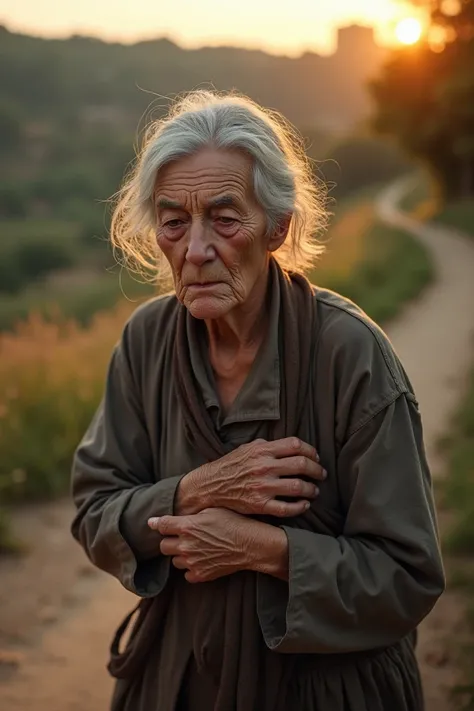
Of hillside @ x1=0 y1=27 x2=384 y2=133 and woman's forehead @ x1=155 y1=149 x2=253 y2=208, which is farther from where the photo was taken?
hillside @ x1=0 y1=27 x2=384 y2=133

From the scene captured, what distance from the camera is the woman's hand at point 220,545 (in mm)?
1885

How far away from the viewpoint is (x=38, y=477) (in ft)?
18.4

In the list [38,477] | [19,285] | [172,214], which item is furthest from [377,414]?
[19,285]

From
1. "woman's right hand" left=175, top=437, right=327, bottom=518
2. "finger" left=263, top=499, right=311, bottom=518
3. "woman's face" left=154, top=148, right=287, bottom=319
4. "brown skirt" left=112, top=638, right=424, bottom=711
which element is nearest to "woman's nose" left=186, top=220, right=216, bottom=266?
"woman's face" left=154, top=148, right=287, bottom=319

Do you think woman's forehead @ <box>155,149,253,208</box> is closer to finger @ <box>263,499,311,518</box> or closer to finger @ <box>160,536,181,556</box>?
finger @ <box>263,499,311,518</box>

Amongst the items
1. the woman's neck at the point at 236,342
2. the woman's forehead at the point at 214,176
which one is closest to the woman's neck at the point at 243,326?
the woman's neck at the point at 236,342

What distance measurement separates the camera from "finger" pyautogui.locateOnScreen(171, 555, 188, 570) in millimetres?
1966

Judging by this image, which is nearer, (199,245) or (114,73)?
(199,245)

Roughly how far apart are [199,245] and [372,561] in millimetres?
812

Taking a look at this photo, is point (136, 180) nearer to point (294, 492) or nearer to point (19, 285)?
point (294, 492)

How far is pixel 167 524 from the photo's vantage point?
198 cm

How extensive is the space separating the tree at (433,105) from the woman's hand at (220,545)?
21.0 meters

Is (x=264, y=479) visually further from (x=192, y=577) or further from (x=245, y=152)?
(x=245, y=152)

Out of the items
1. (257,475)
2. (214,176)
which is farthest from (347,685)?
(214,176)
